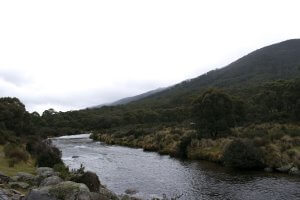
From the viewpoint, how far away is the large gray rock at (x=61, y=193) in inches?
756

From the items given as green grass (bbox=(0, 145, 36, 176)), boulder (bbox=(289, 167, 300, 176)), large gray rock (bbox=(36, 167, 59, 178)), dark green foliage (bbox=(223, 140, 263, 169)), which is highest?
green grass (bbox=(0, 145, 36, 176))

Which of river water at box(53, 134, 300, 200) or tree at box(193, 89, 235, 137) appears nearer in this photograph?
river water at box(53, 134, 300, 200)

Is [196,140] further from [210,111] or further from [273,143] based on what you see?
[273,143]

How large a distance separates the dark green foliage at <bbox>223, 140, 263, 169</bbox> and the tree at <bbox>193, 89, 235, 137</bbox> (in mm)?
16481

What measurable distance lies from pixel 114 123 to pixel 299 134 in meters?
102

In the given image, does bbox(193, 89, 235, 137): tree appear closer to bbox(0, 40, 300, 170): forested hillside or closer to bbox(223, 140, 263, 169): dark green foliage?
bbox(0, 40, 300, 170): forested hillside

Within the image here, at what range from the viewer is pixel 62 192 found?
780 inches

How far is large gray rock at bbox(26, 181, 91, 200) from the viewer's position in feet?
63.0

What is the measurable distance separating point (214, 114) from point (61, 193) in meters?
47.7

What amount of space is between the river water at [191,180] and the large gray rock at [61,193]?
12961 mm

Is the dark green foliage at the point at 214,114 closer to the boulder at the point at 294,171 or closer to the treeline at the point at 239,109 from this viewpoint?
the treeline at the point at 239,109

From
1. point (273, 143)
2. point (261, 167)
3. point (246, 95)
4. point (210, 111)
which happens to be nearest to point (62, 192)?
point (261, 167)

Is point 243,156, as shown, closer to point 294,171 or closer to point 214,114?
point 294,171

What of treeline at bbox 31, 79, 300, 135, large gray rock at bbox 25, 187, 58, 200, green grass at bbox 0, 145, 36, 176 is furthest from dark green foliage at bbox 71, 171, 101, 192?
treeline at bbox 31, 79, 300, 135
